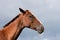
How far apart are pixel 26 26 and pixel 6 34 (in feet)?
4.18

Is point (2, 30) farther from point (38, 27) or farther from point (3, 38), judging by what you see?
point (38, 27)

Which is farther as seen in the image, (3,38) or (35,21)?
(35,21)

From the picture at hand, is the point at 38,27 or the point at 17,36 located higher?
the point at 38,27

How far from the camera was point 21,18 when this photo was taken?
13.3 meters

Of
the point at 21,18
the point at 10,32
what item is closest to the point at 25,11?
the point at 21,18

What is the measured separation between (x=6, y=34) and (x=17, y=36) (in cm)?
65

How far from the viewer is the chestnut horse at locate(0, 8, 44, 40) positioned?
13011 millimetres

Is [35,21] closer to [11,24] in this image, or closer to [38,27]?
[38,27]

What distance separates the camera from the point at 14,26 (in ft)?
43.2

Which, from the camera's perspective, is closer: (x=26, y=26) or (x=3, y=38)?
(x=3, y=38)

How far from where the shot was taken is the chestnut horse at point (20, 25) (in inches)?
512

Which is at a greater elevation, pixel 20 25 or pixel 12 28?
pixel 20 25

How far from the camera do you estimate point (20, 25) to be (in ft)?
43.5

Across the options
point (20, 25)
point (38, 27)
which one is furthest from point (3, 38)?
point (38, 27)
